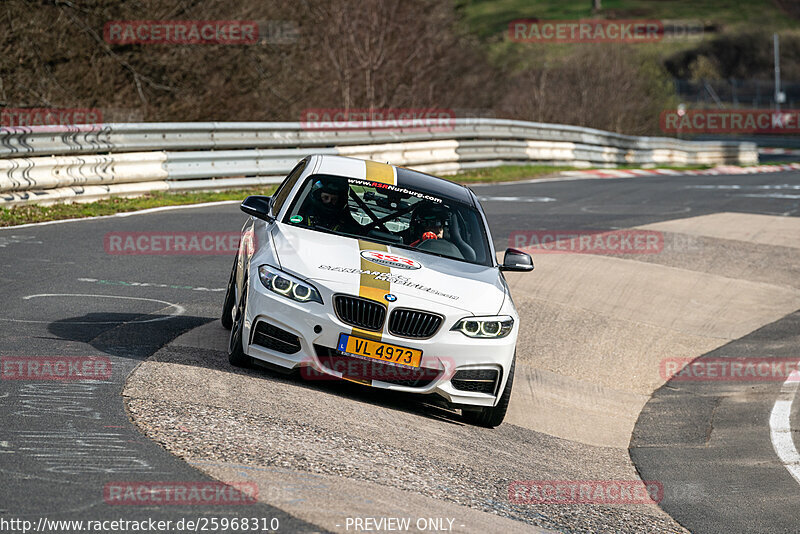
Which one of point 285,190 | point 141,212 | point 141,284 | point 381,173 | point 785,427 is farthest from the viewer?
point 141,212

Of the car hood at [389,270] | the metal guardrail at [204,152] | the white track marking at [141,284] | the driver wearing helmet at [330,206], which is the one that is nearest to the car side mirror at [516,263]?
the car hood at [389,270]

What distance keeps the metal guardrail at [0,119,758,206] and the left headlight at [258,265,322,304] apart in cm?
865

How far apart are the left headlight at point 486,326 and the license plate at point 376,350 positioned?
363 mm

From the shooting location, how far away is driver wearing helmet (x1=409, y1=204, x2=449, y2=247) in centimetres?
824

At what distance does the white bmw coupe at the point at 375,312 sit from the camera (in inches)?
276

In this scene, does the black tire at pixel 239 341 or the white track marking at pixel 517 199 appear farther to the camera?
the white track marking at pixel 517 199

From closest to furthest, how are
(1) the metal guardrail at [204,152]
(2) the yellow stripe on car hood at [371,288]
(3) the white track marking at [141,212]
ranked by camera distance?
(2) the yellow stripe on car hood at [371,288] < (3) the white track marking at [141,212] < (1) the metal guardrail at [204,152]

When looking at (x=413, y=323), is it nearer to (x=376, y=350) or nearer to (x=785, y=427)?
(x=376, y=350)

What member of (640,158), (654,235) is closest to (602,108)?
(640,158)

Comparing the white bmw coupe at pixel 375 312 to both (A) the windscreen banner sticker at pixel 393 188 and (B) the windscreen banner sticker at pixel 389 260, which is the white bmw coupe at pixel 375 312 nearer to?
(B) the windscreen banner sticker at pixel 389 260

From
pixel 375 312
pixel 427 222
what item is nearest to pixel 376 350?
pixel 375 312

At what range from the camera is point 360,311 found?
7.03 metres

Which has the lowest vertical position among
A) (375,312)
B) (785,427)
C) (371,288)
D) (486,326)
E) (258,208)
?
(785,427)

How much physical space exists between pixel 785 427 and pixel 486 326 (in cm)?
329
